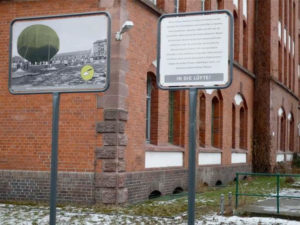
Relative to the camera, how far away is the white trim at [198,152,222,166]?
1811cm

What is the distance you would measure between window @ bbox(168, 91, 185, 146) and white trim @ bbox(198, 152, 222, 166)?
7.54ft

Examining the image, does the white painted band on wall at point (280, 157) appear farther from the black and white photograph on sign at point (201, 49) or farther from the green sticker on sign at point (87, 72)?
the black and white photograph on sign at point (201, 49)

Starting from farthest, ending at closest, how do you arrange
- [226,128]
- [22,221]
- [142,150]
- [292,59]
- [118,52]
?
[292,59]
[226,128]
[142,150]
[118,52]
[22,221]

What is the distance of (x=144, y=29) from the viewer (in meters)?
13.4

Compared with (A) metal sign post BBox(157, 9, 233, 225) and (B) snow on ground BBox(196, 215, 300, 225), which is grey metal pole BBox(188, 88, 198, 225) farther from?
(B) snow on ground BBox(196, 215, 300, 225)

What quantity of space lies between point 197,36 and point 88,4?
892 centimetres

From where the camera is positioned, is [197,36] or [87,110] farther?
[87,110]

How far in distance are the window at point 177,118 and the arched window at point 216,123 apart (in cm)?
463

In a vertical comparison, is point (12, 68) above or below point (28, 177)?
above

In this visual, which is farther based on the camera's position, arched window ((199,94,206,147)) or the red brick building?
arched window ((199,94,206,147))

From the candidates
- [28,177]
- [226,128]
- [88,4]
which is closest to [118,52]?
[88,4]

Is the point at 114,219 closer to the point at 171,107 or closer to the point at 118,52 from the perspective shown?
the point at 118,52

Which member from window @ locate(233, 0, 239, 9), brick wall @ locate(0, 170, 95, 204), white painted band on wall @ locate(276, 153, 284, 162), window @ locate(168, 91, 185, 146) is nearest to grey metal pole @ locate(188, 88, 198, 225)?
brick wall @ locate(0, 170, 95, 204)

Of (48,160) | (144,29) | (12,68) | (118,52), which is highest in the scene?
(144,29)
